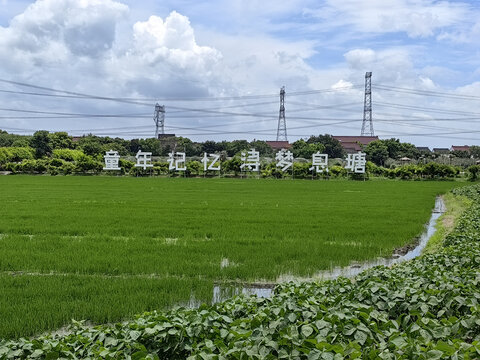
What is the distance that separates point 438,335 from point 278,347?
115 centimetres

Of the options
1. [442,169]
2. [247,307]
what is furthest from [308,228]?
[442,169]

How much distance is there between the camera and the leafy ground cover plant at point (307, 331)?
8.13 ft

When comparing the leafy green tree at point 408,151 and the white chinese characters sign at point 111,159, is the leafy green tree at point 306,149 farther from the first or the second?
the white chinese characters sign at point 111,159

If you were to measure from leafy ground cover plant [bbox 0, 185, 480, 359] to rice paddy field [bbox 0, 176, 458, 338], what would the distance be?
186 cm

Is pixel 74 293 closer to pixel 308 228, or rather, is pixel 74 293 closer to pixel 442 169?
pixel 308 228

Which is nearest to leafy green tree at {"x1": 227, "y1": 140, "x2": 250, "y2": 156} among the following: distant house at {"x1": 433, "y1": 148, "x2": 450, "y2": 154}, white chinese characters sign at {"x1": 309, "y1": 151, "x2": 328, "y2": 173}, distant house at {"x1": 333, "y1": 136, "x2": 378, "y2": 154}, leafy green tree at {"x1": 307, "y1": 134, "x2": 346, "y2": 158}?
leafy green tree at {"x1": 307, "y1": 134, "x2": 346, "y2": 158}

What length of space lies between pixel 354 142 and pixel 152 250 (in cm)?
6759

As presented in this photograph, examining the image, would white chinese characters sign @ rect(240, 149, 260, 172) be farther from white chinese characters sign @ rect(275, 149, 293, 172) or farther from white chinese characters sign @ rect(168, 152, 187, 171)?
white chinese characters sign @ rect(168, 152, 187, 171)

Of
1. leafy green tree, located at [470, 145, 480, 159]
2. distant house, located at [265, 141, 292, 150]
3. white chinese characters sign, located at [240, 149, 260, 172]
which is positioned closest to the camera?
white chinese characters sign, located at [240, 149, 260, 172]

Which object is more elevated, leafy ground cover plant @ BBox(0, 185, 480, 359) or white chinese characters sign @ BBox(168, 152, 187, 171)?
white chinese characters sign @ BBox(168, 152, 187, 171)

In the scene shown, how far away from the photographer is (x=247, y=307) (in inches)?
143

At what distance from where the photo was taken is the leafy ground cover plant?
8.13 feet

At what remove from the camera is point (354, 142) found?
7219cm

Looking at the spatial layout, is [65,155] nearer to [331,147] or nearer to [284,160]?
[284,160]
